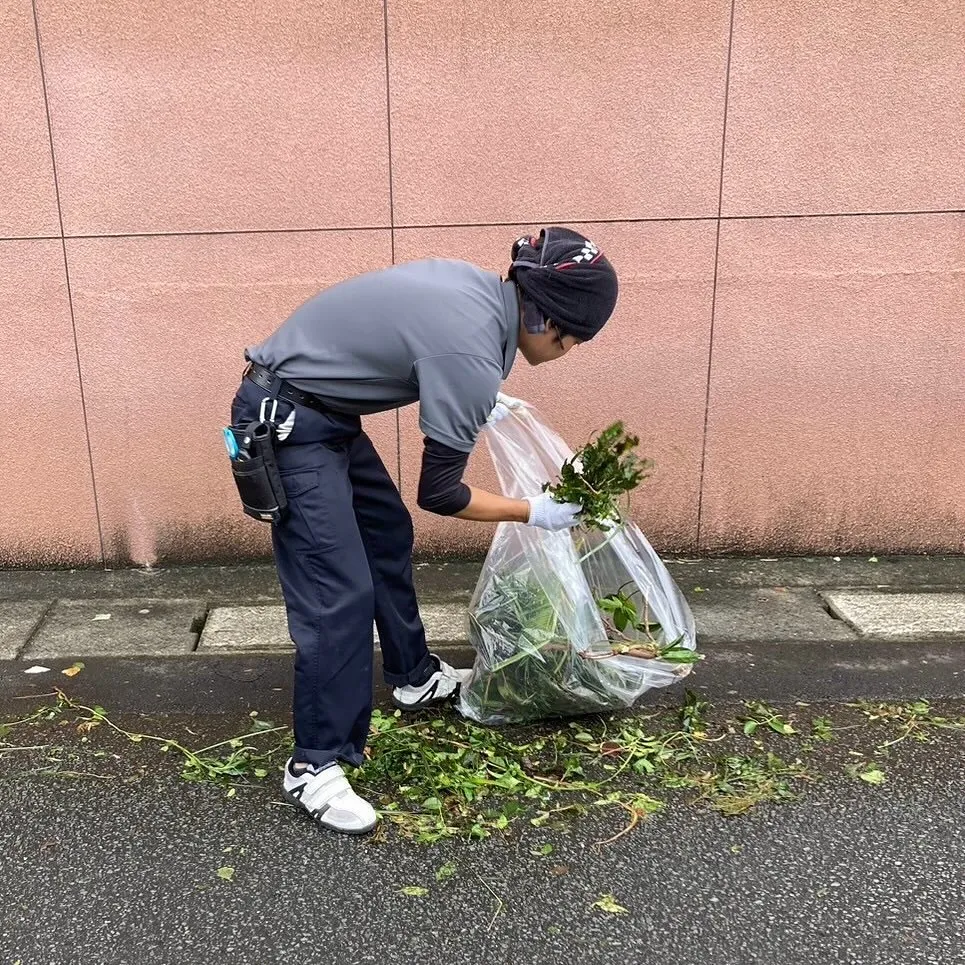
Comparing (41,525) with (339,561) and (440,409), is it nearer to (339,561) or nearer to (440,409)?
(339,561)

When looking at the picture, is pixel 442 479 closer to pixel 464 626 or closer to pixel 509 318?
pixel 509 318

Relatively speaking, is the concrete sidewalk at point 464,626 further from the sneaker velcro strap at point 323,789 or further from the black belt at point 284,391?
the black belt at point 284,391

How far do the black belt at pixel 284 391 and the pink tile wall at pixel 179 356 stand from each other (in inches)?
66.1

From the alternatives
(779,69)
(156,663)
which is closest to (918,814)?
(156,663)

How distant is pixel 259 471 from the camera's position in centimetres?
212

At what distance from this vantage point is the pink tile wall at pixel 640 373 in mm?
3727

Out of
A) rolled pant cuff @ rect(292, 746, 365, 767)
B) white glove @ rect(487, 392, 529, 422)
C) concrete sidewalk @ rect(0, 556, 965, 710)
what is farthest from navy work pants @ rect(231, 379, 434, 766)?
concrete sidewalk @ rect(0, 556, 965, 710)

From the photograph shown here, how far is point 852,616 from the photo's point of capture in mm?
3459

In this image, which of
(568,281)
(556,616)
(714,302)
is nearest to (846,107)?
(714,302)

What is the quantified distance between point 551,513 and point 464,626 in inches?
46.2

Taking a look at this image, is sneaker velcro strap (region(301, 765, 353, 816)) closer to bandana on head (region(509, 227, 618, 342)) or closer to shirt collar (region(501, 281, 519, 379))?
shirt collar (region(501, 281, 519, 379))

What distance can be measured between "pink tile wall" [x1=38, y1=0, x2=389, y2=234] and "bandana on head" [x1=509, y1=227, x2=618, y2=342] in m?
1.82

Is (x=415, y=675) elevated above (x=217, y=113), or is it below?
below

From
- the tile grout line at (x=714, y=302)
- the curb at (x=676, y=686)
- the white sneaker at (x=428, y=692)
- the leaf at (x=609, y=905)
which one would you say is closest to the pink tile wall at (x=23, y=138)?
the curb at (x=676, y=686)
